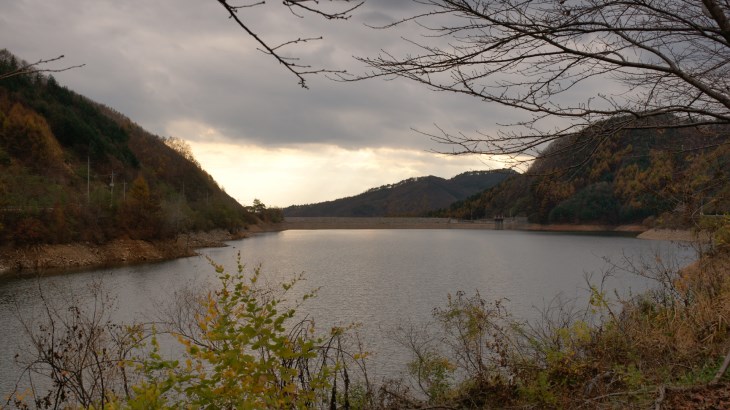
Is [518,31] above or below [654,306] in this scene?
above

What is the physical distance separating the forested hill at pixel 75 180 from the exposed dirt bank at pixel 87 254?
91 centimetres

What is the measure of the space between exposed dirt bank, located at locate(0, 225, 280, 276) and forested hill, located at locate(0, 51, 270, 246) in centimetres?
91

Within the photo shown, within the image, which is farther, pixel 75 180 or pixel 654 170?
pixel 75 180

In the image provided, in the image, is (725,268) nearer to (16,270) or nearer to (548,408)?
(548,408)

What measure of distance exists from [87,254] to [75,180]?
28.2m

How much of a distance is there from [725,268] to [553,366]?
13.9ft

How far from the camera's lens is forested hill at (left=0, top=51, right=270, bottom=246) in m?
41.6

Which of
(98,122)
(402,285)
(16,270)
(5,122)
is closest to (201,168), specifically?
(98,122)

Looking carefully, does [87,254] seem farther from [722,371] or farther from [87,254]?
[722,371]

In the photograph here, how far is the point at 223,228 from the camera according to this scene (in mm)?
84062

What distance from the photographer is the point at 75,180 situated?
66.1m

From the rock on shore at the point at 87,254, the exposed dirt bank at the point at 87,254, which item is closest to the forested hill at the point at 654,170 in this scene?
the exposed dirt bank at the point at 87,254

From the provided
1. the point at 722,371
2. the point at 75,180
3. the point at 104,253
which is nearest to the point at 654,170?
the point at 722,371

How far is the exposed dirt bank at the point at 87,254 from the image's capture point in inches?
1454
